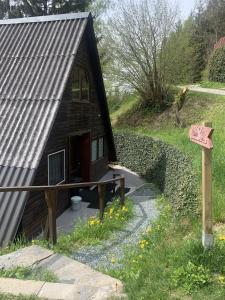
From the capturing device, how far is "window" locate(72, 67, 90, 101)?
13125 mm

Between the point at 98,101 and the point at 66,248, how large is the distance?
10991mm

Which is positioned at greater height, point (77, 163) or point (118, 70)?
point (118, 70)

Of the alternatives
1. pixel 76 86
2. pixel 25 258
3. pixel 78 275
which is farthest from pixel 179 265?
pixel 76 86

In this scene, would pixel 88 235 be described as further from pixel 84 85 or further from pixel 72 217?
pixel 84 85

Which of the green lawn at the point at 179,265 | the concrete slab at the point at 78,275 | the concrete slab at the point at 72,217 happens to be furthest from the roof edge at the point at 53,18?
the concrete slab at the point at 78,275

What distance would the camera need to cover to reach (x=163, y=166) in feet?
46.1

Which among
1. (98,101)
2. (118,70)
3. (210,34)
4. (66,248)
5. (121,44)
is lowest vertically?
(66,248)

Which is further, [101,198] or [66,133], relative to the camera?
[66,133]

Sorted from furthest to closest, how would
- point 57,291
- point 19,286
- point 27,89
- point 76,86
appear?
point 76,86 < point 27,89 < point 19,286 < point 57,291

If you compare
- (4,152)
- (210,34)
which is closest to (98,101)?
(4,152)

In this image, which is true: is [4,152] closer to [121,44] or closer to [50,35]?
[50,35]

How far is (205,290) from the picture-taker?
12.4 ft

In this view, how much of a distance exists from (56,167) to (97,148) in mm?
5616

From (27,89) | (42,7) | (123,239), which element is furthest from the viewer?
(42,7)
